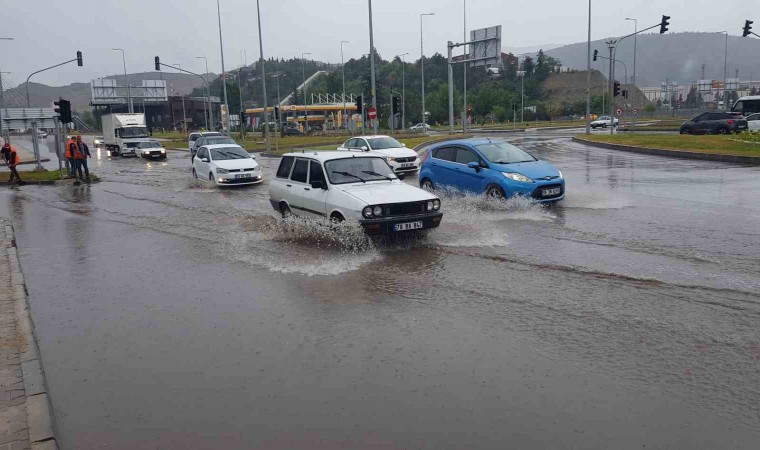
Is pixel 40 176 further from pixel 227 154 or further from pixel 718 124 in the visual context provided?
pixel 718 124

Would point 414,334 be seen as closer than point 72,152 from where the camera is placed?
Yes

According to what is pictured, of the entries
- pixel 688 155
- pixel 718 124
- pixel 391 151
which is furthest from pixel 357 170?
pixel 718 124

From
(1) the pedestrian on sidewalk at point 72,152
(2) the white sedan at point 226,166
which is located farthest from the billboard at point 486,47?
(1) the pedestrian on sidewalk at point 72,152

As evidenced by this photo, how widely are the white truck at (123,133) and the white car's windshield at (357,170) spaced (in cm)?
3692

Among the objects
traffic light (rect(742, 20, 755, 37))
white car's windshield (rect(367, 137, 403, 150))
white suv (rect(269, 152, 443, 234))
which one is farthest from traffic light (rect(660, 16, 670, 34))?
white suv (rect(269, 152, 443, 234))

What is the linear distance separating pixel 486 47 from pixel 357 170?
34.6 meters

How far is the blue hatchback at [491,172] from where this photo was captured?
13.4m

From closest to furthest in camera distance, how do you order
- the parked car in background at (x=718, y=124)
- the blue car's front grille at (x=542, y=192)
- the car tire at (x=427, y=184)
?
the blue car's front grille at (x=542, y=192)
the car tire at (x=427, y=184)
the parked car in background at (x=718, y=124)

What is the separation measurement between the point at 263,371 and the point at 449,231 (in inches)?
258

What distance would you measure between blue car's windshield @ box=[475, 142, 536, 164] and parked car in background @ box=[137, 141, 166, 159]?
30360 millimetres

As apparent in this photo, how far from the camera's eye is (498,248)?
10031 millimetres

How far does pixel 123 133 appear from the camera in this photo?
4778 centimetres

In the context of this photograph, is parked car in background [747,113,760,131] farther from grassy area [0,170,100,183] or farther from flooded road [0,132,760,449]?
grassy area [0,170,100,183]

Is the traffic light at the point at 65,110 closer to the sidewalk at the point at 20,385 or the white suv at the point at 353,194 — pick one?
the white suv at the point at 353,194
